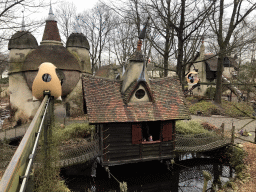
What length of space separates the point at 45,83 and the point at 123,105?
380cm

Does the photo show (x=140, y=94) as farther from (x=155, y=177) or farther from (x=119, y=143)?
(x=155, y=177)

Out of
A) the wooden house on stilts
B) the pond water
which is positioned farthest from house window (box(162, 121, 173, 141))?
the pond water

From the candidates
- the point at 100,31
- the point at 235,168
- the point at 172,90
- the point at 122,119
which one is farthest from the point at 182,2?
the point at 100,31

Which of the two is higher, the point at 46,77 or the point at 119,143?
the point at 46,77

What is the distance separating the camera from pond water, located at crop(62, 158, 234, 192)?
9.23 metres

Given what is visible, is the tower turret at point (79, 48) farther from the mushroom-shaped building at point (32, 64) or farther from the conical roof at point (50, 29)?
the conical roof at point (50, 29)

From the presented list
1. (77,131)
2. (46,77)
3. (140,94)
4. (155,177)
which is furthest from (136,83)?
(77,131)

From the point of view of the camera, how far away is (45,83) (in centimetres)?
799

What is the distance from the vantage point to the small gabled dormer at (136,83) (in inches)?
384

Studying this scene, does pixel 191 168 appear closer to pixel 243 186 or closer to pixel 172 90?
pixel 243 186

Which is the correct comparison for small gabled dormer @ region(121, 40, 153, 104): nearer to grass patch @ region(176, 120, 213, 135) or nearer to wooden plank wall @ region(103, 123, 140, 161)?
wooden plank wall @ region(103, 123, 140, 161)

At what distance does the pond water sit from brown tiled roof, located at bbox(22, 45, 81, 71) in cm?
970

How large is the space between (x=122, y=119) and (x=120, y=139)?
3.76 feet

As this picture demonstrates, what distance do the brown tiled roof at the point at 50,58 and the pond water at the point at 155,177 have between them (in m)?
9.70
